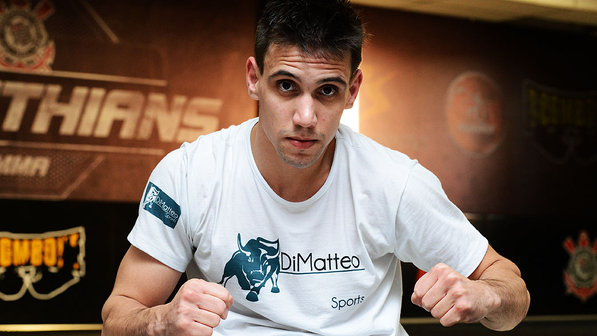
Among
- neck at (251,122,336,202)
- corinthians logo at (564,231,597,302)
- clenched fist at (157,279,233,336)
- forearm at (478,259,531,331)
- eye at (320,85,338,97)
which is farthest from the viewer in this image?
corinthians logo at (564,231,597,302)

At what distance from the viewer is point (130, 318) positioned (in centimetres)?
152

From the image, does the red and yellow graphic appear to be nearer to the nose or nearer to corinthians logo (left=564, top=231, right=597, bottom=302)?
the nose

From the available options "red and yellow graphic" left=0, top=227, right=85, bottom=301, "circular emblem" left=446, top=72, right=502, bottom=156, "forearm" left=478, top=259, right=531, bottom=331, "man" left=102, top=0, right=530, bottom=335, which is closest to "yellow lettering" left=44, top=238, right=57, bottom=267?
"red and yellow graphic" left=0, top=227, right=85, bottom=301

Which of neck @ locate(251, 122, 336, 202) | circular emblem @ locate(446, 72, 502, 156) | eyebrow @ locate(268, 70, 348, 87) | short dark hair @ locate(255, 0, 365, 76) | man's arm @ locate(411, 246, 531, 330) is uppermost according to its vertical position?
circular emblem @ locate(446, 72, 502, 156)

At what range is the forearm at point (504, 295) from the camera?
149cm

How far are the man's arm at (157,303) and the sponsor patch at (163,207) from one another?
0.33 feet

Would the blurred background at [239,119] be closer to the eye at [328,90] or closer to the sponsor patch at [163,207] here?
the sponsor patch at [163,207]

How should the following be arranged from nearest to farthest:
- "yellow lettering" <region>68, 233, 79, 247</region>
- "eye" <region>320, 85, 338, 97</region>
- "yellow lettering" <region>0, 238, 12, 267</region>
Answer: "eye" <region>320, 85, 338, 97</region> < "yellow lettering" <region>0, 238, 12, 267</region> < "yellow lettering" <region>68, 233, 79, 247</region>

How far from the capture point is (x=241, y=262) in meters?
1.67

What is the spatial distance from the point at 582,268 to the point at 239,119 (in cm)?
269

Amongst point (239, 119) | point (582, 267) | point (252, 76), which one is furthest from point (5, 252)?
point (582, 267)

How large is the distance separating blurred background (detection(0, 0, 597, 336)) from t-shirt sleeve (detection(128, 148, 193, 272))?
2.25 meters

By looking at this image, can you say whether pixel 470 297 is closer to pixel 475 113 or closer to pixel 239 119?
pixel 239 119

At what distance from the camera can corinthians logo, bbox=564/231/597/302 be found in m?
4.84
